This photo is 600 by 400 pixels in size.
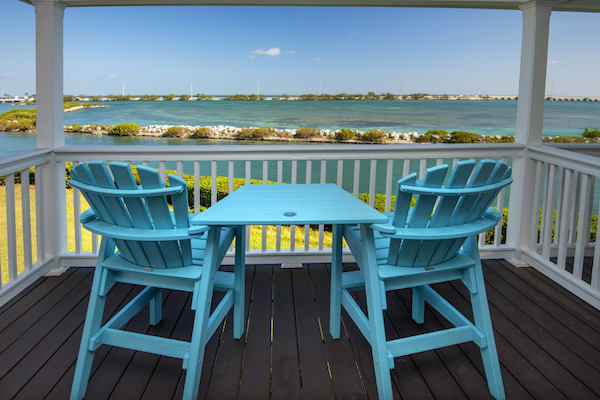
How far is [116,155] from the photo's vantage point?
3408mm

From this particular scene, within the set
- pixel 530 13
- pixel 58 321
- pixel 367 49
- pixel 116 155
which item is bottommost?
pixel 58 321

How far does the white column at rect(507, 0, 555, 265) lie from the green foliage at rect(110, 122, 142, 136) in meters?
20.5

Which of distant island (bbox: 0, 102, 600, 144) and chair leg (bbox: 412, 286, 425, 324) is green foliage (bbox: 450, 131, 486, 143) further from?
chair leg (bbox: 412, 286, 425, 324)

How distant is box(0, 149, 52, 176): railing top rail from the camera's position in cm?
279

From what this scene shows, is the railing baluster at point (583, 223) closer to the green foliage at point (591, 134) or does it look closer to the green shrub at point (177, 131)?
the green shrub at point (177, 131)

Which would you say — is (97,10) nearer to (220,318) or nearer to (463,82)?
(463,82)

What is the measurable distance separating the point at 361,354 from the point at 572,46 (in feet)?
89.1

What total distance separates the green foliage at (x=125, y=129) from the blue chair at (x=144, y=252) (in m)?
21.0

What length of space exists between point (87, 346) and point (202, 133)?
21.4m

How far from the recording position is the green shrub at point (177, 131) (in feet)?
74.6

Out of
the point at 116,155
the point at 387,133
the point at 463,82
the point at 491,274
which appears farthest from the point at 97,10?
the point at 491,274

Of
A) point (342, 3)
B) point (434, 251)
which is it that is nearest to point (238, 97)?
point (342, 3)

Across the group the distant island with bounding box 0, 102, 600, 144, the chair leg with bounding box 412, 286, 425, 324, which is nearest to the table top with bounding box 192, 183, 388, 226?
the chair leg with bounding box 412, 286, 425, 324

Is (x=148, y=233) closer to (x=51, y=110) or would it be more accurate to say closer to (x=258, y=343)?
(x=258, y=343)
